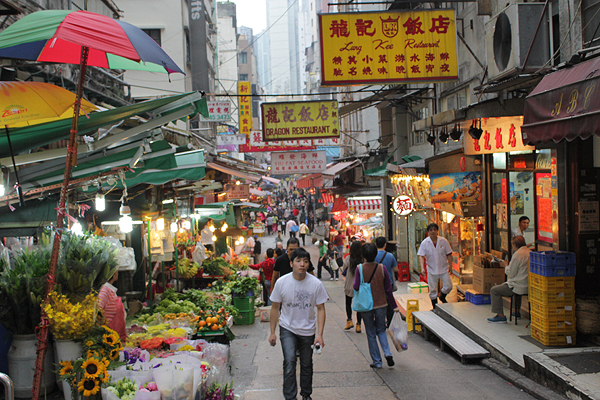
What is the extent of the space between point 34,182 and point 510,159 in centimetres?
902

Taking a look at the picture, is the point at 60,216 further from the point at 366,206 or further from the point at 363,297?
the point at 366,206

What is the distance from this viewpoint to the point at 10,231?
6.39 meters

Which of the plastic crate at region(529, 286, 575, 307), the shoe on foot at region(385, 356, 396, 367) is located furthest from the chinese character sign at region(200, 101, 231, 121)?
the plastic crate at region(529, 286, 575, 307)

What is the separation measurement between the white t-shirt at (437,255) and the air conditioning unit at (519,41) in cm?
355

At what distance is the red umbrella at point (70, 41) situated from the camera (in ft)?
12.4

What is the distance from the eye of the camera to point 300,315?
5777mm

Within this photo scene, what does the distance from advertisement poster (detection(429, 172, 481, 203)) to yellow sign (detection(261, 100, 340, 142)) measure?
4.18 metres

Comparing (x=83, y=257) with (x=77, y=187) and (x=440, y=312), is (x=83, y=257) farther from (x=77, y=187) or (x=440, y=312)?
(x=440, y=312)

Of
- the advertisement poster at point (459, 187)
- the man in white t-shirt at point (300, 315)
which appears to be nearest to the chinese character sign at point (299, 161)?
the advertisement poster at point (459, 187)

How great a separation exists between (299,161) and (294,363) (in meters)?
14.6

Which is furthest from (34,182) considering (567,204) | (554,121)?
(567,204)

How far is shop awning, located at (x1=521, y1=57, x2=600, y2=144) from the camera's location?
5.27m

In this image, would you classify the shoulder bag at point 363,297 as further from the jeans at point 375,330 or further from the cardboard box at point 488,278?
the cardboard box at point 488,278

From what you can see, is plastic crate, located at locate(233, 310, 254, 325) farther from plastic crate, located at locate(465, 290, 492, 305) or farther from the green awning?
the green awning
